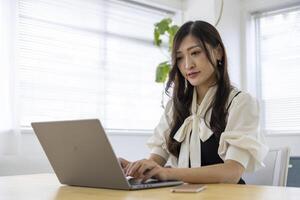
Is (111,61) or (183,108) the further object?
(111,61)

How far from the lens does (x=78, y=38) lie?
329 cm

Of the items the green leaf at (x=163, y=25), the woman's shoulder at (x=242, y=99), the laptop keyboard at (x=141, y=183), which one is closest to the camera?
the laptop keyboard at (x=141, y=183)

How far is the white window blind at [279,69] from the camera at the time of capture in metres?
3.68

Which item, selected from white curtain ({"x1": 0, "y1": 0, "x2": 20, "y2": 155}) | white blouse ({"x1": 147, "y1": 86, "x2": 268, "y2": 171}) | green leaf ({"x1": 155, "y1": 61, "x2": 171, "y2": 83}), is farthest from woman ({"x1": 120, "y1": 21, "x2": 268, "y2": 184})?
green leaf ({"x1": 155, "y1": 61, "x2": 171, "y2": 83})

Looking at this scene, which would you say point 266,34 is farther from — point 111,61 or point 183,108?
point 183,108

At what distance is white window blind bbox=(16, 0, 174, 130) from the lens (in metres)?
3.00

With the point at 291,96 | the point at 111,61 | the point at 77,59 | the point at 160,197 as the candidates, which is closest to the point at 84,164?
the point at 160,197

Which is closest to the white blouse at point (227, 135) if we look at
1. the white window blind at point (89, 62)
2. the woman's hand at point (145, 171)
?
the woman's hand at point (145, 171)

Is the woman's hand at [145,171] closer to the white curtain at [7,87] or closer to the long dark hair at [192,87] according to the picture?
the long dark hair at [192,87]

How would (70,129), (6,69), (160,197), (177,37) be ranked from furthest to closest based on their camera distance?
(6,69) < (177,37) < (70,129) < (160,197)

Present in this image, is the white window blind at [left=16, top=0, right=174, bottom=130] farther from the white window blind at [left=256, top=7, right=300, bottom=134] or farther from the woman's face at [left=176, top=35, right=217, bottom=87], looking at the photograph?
the woman's face at [left=176, top=35, right=217, bottom=87]

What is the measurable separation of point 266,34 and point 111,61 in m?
1.45

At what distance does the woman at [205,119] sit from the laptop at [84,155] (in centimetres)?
16

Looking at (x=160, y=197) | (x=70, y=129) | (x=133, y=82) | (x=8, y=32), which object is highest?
(x=8, y=32)
